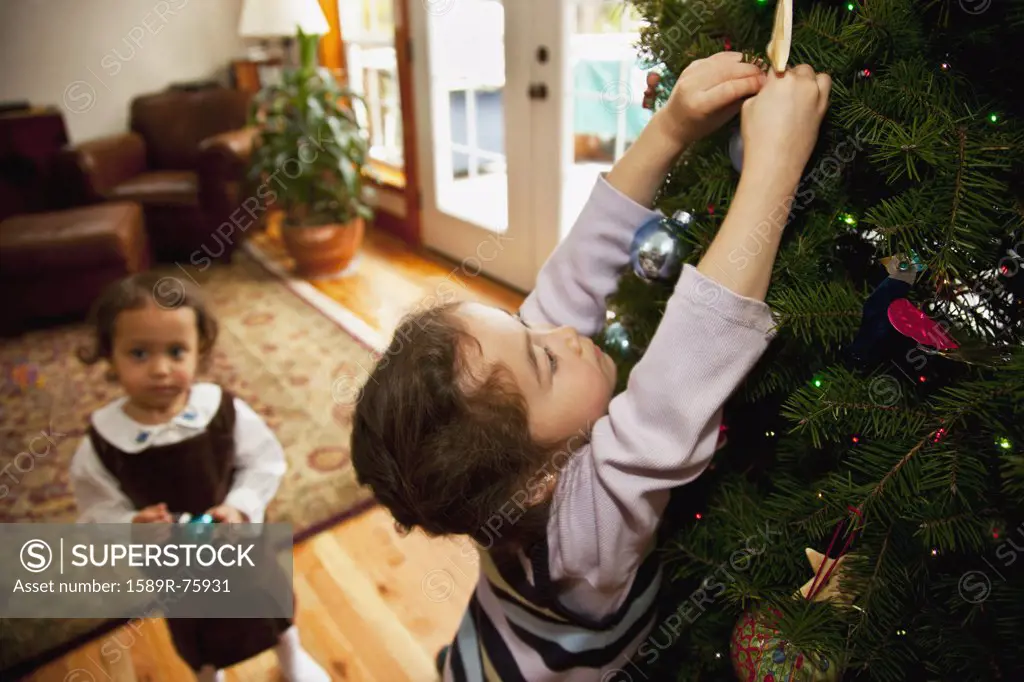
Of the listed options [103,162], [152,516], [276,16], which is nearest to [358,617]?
[152,516]

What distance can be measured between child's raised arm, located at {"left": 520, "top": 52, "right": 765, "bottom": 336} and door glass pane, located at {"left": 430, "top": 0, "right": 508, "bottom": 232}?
2242 mm

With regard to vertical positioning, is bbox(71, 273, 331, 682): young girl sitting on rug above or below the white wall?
below

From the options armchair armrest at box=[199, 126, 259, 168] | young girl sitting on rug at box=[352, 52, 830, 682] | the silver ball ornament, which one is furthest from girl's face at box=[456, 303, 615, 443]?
armchair armrest at box=[199, 126, 259, 168]

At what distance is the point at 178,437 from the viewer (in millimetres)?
1294

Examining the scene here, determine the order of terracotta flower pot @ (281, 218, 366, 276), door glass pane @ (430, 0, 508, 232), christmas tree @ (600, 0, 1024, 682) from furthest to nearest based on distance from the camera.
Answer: terracotta flower pot @ (281, 218, 366, 276), door glass pane @ (430, 0, 508, 232), christmas tree @ (600, 0, 1024, 682)

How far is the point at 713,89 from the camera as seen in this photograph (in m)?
0.68

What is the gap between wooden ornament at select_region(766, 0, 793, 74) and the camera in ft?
1.96

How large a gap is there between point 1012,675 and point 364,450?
0.66 meters

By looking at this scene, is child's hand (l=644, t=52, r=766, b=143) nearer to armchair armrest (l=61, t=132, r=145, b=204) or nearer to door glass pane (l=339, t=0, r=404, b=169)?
door glass pane (l=339, t=0, r=404, b=169)

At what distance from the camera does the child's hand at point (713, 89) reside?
67 cm

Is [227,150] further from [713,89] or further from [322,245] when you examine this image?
[713,89]

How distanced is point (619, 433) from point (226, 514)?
854 mm

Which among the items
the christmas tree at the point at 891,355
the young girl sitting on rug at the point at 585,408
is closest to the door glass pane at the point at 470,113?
the young girl sitting on rug at the point at 585,408

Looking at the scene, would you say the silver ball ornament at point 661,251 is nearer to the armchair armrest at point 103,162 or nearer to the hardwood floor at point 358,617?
the hardwood floor at point 358,617
